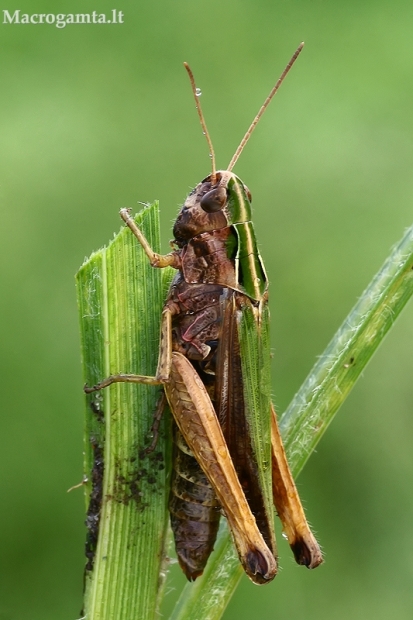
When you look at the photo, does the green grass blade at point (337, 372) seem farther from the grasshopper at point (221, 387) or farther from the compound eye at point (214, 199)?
the compound eye at point (214, 199)

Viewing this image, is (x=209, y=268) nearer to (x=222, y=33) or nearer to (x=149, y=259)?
(x=149, y=259)

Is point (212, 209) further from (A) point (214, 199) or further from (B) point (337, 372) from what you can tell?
(B) point (337, 372)

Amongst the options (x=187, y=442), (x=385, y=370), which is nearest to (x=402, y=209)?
(x=385, y=370)

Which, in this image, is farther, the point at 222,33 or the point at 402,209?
the point at 222,33
